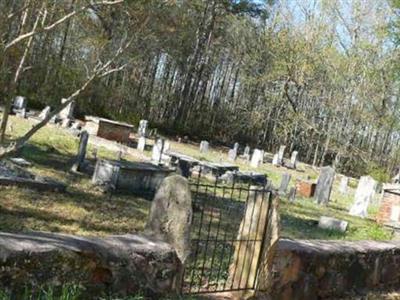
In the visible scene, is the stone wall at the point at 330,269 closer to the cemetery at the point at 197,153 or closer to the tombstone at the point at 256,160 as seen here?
the cemetery at the point at 197,153

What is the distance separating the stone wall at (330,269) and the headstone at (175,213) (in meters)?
1.37

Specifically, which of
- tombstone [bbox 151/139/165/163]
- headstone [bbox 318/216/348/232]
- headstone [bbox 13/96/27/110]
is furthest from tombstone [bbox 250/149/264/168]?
headstone [bbox 318/216/348/232]

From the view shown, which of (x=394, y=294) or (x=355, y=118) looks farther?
(x=355, y=118)

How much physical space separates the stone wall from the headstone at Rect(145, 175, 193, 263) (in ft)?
4.49

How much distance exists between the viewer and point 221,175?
18.6m

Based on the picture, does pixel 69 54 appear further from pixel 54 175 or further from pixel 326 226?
pixel 326 226

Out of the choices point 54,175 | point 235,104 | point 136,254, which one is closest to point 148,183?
point 54,175

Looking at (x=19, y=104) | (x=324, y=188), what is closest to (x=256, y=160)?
(x=324, y=188)

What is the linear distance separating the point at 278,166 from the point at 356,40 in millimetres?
9730

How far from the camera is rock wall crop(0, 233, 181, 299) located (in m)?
3.26

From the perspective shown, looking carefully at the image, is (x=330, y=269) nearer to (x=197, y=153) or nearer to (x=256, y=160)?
(x=197, y=153)

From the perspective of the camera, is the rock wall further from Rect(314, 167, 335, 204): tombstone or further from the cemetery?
Rect(314, 167, 335, 204): tombstone

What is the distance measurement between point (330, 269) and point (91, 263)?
336 cm

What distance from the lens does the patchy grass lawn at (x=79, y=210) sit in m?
8.42
